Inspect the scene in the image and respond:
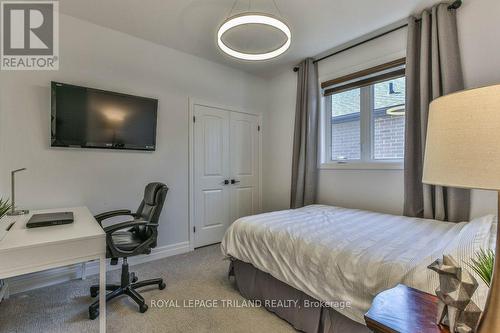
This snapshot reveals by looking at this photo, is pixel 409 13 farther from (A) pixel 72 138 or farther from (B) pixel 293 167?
(A) pixel 72 138

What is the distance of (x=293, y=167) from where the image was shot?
3617 millimetres

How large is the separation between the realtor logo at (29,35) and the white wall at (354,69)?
117 inches

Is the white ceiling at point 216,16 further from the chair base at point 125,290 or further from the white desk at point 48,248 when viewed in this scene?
the chair base at point 125,290

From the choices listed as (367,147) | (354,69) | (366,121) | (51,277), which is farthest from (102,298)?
(354,69)

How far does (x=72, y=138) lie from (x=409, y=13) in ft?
12.1

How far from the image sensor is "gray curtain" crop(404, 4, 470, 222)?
2.21 m

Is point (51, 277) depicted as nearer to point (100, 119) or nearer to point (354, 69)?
point (100, 119)

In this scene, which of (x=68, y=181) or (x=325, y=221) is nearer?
(x=325, y=221)

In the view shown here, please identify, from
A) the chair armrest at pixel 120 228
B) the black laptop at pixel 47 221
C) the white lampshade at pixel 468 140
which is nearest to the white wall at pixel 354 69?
the white lampshade at pixel 468 140

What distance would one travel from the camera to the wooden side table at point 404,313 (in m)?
0.81

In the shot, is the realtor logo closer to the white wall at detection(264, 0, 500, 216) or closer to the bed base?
the bed base

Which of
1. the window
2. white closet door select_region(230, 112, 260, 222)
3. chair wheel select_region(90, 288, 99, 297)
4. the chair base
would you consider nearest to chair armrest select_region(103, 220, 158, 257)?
the chair base

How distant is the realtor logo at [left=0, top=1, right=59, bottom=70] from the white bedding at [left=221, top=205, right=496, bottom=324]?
100 inches

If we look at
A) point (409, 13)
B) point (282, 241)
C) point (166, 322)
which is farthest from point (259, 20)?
point (166, 322)
